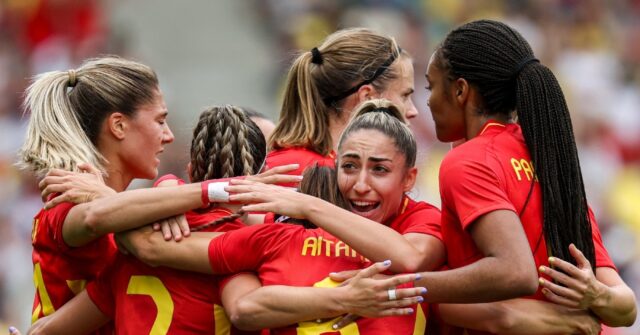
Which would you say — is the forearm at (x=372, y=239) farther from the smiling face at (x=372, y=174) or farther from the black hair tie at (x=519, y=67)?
the black hair tie at (x=519, y=67)

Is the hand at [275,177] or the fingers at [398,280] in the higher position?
the hand at [275,177]

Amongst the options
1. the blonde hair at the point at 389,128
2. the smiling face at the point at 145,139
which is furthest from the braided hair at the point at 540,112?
the smiling face at the point at 145,139

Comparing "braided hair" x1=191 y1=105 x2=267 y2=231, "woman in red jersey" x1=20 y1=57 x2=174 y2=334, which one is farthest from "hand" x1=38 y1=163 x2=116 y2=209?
"braided hair" x1=191 y1=105 x2=267 y2=231

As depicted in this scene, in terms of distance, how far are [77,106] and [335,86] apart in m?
1.31

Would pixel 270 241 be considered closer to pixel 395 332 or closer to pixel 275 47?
pixel 395 332

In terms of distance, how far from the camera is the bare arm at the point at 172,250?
4664 mm

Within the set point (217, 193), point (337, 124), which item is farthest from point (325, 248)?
point (337, 124)

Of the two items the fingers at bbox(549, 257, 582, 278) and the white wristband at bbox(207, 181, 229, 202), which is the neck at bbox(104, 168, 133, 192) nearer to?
the white wristband at bbox(207, 181, 229, 202)

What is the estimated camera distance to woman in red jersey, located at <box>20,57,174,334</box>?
201 inches

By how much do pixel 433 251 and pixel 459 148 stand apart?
407 mm

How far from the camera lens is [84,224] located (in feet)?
15.7

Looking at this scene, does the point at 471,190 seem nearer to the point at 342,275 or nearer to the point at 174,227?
the point at 342,275

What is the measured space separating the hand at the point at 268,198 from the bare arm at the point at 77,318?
859mm

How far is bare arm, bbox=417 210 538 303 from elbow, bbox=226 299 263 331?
74 centimetres
